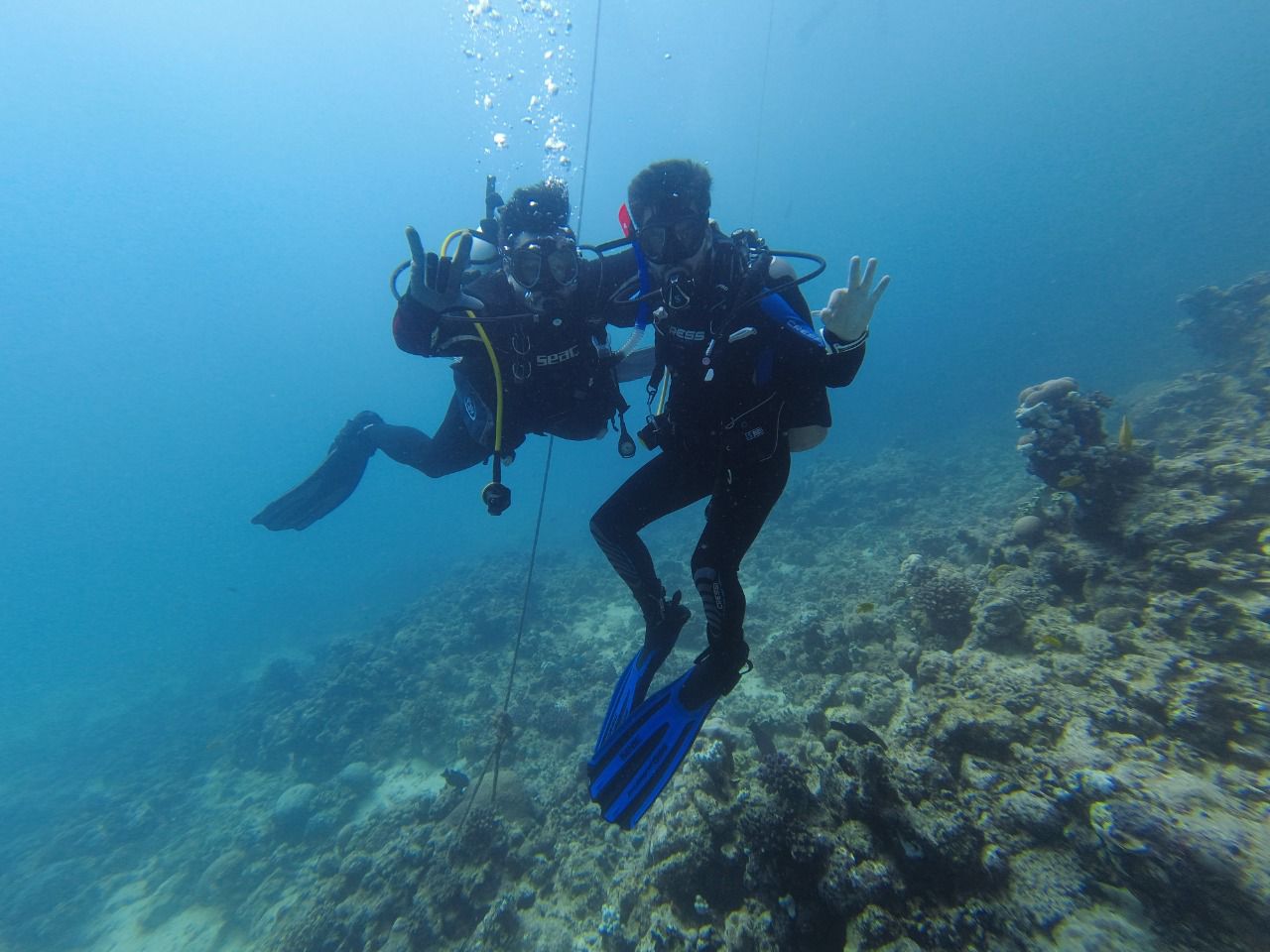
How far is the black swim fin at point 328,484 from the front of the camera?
804 centimetres

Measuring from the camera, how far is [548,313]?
461 centimetres

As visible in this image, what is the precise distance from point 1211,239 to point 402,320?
303ft

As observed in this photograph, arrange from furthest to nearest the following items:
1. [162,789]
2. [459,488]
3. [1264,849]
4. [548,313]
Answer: [459,488], [162,789], [548,313], [1264,849]

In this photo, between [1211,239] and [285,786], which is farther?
[1211,239]

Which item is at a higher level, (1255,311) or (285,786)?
(1255,311)

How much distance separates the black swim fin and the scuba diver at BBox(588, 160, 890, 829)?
20.1 feet

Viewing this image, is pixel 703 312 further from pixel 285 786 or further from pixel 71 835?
pixel 71 835

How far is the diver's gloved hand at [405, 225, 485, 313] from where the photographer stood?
3832 mm

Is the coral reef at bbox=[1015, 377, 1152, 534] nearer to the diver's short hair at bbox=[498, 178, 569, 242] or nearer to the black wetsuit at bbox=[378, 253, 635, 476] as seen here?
the black wetsuit at bbox=[378, 253, 635, 476]

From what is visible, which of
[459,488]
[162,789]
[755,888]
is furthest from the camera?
[459,488]

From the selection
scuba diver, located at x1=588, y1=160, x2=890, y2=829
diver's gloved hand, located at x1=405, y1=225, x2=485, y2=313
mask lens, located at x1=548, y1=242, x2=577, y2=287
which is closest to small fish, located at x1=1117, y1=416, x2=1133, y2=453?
scuba diver, located at x1=588, y1=160, x2=890, y2=829

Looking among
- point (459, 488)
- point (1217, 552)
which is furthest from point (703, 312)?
point (459, 488)

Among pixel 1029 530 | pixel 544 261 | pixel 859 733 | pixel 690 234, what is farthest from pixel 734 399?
pixel 1029 530

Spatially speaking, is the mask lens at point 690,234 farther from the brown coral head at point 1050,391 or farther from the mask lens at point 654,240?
the brown coral head at point 1050,391
